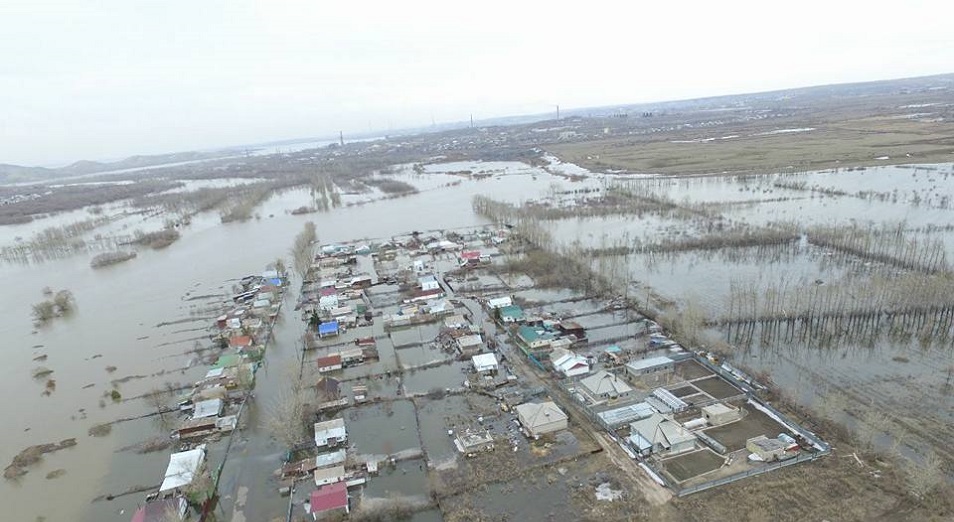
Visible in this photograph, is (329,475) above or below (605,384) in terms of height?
below

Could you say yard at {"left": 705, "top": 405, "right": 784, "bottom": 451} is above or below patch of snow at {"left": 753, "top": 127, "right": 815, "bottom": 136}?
below

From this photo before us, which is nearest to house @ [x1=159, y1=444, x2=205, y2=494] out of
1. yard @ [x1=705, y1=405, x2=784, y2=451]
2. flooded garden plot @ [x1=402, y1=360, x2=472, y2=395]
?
flooded garden plot @ [x1=402, y1=360, x2=472, y2=395]

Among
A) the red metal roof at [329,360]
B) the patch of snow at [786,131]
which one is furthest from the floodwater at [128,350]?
the patch of snow at [786,131]

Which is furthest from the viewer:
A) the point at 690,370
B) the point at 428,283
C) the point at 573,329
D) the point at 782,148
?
the point at 782,148

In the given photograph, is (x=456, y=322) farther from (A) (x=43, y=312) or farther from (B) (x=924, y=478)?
(A) (x=43, y=312)

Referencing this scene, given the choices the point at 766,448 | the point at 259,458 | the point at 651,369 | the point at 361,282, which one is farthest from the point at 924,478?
the point at 361,282

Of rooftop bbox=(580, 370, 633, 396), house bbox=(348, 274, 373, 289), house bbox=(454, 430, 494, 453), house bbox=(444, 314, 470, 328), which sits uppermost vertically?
house bbox=(348, 274, 373, 289)

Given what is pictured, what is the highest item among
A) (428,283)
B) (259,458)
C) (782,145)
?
(782,145)

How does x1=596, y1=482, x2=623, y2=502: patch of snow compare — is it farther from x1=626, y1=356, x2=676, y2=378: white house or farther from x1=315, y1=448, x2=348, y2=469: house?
x1=315, y1=448, x2=348, y2=469: house
